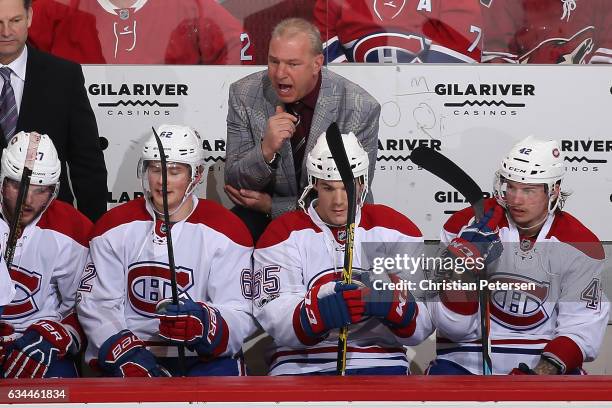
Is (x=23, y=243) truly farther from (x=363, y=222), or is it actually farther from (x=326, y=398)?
(x=326, y=398)

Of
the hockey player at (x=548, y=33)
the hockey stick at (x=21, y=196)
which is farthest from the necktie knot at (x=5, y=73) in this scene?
the hockey player at (x=548, y=33)

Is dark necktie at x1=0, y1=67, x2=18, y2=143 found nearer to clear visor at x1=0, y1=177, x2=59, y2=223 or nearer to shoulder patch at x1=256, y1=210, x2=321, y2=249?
clear visor at x1=0, y1=177, x2=59, y2=223

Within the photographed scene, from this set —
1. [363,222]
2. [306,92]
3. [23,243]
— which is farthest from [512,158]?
[23,243]

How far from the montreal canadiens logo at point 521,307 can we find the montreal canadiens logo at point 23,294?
1244 millimetres

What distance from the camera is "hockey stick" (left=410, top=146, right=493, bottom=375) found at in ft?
9.96

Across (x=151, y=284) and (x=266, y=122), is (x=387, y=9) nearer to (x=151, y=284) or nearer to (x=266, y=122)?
(x=266, y=122)

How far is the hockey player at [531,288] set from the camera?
3.13 meters

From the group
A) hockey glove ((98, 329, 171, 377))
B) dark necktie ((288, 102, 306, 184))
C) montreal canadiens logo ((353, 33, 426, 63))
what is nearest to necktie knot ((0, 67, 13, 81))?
dark necktie ((288, 102, 306, 184))

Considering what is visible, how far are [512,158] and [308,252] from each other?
0.62 metres

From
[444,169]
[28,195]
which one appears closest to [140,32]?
[28,195]

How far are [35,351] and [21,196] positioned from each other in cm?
41

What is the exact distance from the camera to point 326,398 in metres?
2.48

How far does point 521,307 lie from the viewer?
127 inches

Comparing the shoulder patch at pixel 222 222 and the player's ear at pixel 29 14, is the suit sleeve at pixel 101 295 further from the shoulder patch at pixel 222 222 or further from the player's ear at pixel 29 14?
the player's ear at pixel 29 14
